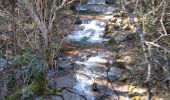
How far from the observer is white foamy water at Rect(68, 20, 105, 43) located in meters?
13.1

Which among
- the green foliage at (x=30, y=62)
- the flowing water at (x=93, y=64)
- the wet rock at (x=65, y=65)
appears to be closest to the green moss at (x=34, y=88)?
the green foliage at (x=30, y=62)

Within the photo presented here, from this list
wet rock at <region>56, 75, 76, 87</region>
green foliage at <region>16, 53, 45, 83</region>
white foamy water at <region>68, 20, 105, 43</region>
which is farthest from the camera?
white foamy water at <region>68, 20, 105, 43</region>

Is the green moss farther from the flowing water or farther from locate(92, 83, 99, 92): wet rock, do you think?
locate(92, 83, 99, 92): wet rock

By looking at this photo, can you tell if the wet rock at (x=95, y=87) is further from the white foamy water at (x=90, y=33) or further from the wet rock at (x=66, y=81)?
the white foamy water at (x=90, y=33)

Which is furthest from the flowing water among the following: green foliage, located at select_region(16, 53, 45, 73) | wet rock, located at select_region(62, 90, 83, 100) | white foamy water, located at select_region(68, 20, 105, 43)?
green foliage, located at select_region(16, 53, 45, 73)

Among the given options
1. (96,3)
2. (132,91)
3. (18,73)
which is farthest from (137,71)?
(96,3)

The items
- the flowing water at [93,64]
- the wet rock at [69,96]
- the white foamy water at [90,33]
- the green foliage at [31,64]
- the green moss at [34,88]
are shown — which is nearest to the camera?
the green moss at [34,88]

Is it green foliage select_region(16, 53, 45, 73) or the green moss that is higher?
green foliage select_region(16, 53, 45, 73)

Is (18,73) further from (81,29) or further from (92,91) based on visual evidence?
(81,29)

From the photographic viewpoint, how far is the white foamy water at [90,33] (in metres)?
13.1

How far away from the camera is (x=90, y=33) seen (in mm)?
13859

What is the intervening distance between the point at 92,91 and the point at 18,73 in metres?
1.96

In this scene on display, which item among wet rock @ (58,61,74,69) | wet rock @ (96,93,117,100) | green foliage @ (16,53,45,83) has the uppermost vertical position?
green foliage @ (16,53,45,83)

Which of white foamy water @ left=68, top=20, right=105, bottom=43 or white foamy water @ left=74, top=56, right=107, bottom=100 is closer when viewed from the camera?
white foamy water @ left=74, top=56, right=107, bottom=100
